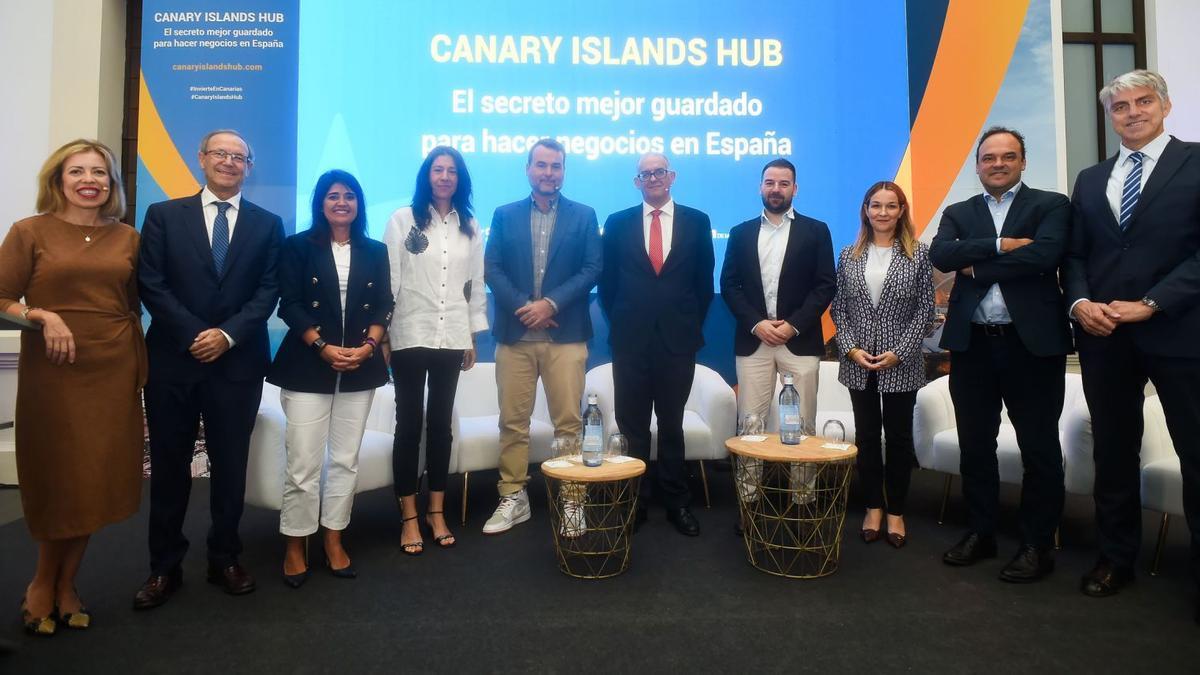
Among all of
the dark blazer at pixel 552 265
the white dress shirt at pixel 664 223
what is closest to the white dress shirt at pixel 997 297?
the white dress shirt at pixel 664 223

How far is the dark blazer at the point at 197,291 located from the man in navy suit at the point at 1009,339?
2504 mm

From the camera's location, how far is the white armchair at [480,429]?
3.12 metres

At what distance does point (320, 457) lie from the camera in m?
2.37

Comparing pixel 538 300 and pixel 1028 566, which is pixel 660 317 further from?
pixel 1028 566

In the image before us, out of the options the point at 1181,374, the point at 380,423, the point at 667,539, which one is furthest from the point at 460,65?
the point at 1181,374

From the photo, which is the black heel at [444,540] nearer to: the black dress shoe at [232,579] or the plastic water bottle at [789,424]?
the black dress shoe at [232,579]

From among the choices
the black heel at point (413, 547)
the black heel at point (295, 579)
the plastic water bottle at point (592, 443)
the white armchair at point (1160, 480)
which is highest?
the plastic water bottle at point (592, 443)

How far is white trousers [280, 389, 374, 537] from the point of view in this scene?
2.32 m

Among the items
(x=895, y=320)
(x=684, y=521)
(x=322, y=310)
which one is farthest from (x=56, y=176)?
(x=895, y=320)

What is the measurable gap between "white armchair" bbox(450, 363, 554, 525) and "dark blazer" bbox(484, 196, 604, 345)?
546mm

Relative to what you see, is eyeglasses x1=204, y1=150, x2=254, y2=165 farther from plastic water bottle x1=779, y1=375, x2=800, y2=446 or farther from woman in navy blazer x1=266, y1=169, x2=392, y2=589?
plastic water bottle x1=779, y1=375, x2=800, y2=446

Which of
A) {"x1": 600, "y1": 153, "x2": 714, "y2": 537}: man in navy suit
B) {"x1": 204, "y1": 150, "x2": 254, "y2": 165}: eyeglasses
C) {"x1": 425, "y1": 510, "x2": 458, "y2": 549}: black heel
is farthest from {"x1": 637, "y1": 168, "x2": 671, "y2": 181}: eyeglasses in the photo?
{"x1": 425, "y1": 510, "x2": 458, "y2": 549}: black heel

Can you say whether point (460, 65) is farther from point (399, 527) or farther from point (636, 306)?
point (399, 527)

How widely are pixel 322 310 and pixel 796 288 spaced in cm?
201
